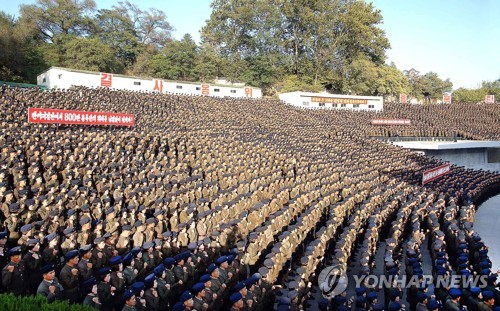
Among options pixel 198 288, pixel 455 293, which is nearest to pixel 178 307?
pixel 198 288

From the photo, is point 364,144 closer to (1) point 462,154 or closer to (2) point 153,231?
(1) point 462,154

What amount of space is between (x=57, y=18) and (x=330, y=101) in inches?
976

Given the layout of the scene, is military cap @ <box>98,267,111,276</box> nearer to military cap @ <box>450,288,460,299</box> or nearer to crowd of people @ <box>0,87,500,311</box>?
crowd of people @ <box>0,87,500,311</box>

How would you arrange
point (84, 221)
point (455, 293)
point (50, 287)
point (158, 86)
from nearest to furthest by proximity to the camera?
point (50, 287) < point (455, 293) < point (84, 221) < point (158, 86)

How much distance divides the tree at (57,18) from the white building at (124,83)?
1151cm

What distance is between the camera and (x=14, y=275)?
5090 millimetres

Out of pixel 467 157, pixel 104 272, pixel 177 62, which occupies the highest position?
pixel 177 62

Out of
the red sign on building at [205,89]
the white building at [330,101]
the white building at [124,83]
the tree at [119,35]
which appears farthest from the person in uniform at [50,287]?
the tree at [119,35]

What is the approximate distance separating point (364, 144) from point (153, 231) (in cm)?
1823

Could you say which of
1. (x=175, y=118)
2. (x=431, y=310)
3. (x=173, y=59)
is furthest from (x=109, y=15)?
(x=431, y=310)

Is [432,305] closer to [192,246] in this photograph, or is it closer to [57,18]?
[192,246]

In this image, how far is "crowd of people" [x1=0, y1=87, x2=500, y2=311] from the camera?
5.80m

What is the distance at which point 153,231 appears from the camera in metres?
7.72

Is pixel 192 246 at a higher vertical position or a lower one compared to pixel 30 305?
lower
